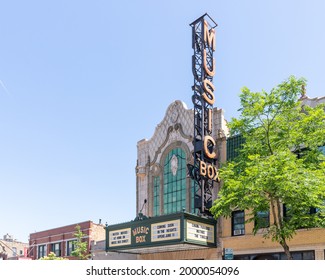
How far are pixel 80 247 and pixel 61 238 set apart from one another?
6.12 meters

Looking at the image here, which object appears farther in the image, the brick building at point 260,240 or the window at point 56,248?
the window at point 56,248

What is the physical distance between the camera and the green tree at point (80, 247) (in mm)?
44156

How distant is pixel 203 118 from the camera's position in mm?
33031

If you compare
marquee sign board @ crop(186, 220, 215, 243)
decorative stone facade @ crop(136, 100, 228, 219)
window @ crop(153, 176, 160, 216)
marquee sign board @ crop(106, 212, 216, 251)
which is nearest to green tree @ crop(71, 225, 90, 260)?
decorative stone facade @ crop(136, 100, 228, 219)

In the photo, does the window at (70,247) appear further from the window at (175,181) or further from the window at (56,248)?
the window at (175,181)

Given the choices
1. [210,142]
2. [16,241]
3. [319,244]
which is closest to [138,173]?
[210,142]

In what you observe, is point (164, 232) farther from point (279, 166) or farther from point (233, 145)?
point (279, 166)

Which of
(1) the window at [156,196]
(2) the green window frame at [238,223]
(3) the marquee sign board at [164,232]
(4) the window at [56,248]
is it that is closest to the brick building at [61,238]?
(4) the window at [56,248]

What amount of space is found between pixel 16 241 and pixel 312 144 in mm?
75983

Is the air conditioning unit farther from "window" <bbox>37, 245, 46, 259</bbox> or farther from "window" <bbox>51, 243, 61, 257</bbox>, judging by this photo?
"window" <bbox>37, 245, 46, 259</bbox>

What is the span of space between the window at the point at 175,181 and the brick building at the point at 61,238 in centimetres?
1294
